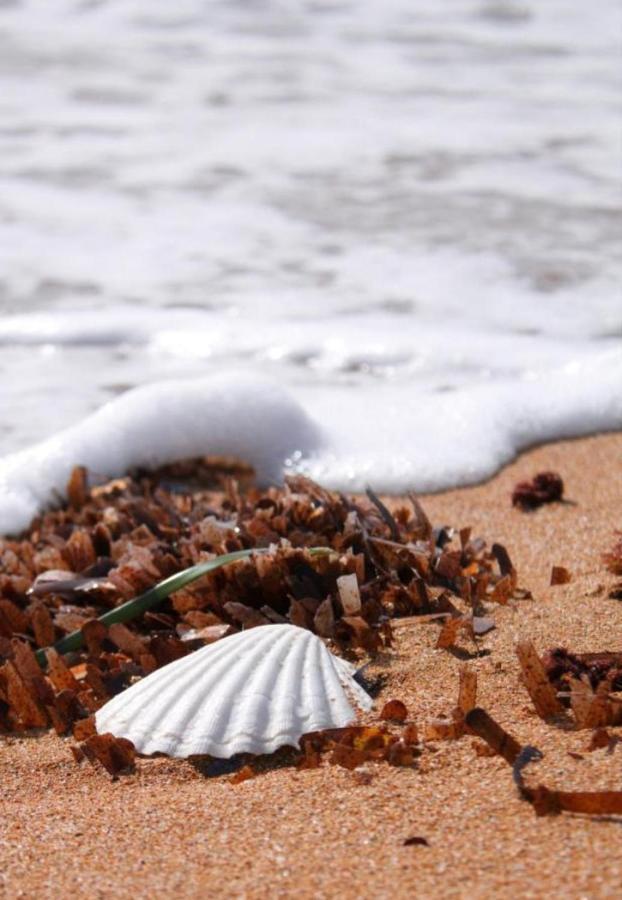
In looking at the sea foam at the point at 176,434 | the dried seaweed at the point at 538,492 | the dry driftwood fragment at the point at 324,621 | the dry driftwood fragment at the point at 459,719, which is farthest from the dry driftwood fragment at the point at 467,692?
the sea foam at the point at 176,434

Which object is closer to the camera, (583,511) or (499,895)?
(499,895)

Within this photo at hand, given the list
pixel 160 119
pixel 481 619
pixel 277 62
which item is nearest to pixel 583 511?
pixel 481 619

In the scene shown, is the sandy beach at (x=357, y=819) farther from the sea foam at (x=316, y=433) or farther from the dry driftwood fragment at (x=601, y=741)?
the sea foam at (x=316, y=433)

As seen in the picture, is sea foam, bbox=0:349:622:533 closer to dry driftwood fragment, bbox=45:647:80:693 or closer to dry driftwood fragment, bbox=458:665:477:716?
dry driftwood fragment, bbox=45:647:80:693

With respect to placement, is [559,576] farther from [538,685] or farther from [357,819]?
[357,819]

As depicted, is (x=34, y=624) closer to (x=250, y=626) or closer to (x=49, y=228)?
(x=250, y=626)

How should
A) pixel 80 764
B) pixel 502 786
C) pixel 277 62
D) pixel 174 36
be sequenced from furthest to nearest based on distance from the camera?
pixel 174 36
pixel 277 62
pixel 80 764
pixel 502 786
